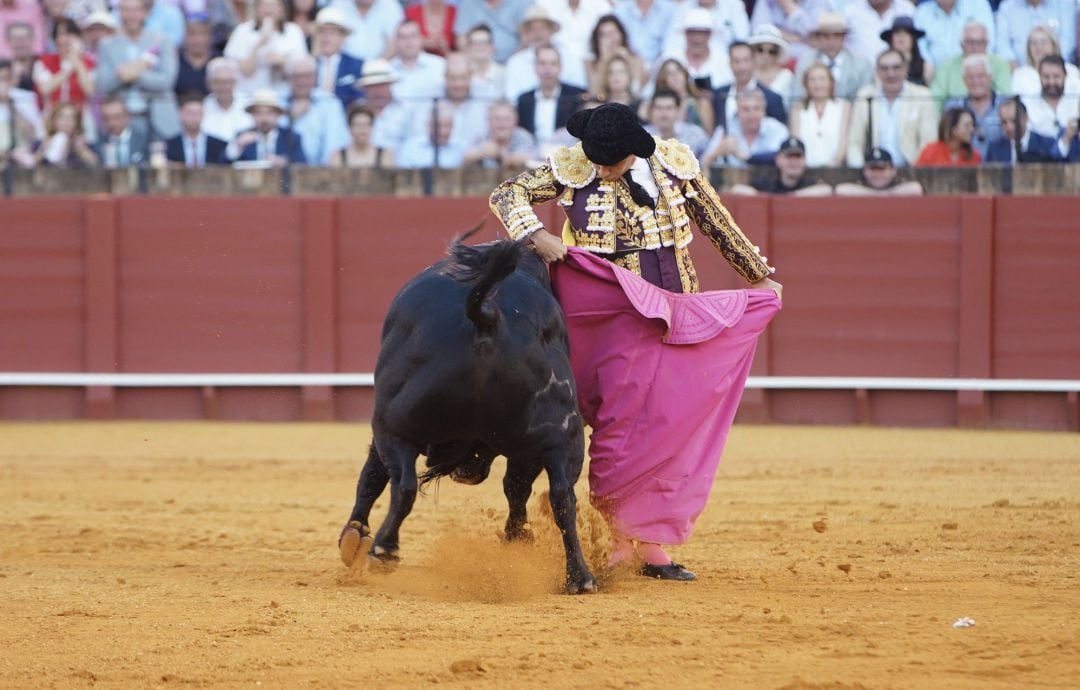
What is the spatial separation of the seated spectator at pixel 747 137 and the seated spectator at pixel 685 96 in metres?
0.10

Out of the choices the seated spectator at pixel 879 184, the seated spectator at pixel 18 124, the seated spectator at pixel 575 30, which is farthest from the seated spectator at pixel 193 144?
the seated spectator at pixel 879 184

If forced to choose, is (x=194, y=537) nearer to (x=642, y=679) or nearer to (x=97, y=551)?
(x=97, y=551)

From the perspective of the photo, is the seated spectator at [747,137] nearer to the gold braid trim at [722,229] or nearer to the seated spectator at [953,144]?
the seated spectator at [953,144]

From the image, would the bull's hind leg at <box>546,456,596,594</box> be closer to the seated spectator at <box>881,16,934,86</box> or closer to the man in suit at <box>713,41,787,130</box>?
the man in suit at <box>713,41,787,130</box>

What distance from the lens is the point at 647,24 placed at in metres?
9.66

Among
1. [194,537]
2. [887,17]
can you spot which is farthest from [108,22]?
[194,537]

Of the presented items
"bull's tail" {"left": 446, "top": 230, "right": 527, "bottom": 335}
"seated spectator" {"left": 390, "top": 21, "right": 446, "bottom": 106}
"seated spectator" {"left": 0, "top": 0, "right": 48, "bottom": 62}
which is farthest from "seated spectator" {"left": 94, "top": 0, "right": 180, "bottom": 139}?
"bull's tail" {"left": 446, "top": 230, "right": 527, "bottom": 335}

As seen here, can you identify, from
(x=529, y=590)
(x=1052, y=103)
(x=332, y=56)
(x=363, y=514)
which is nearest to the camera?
(x=529, y=590)

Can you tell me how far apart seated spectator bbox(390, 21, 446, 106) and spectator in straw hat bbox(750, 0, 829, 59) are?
1907 mm

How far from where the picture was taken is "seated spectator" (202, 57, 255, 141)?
969cm

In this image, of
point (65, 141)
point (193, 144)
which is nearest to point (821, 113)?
point (193, 144)

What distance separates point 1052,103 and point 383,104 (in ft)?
12.4

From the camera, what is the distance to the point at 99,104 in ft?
32.0

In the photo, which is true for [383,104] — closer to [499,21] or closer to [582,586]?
[499,21]
